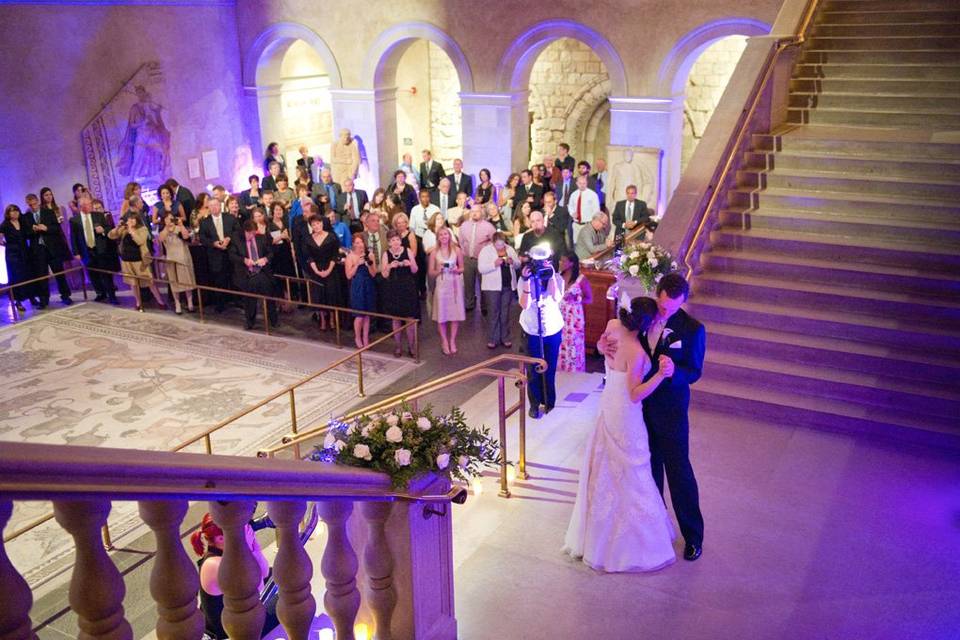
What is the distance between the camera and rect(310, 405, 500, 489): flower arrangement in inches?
136

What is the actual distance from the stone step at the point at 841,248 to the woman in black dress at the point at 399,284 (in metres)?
3.95

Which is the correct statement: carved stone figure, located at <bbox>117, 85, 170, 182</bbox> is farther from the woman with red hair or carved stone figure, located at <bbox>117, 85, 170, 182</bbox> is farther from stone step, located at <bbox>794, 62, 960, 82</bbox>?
the woman with red hair

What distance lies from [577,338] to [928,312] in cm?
319

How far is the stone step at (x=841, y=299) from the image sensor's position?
760cm

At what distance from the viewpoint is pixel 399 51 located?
18.5 metres

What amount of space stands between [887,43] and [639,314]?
7430 mm

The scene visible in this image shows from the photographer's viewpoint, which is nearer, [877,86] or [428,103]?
[877,86]

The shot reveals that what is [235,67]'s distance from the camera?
65.7ft

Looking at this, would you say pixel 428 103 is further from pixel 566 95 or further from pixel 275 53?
pixel 275 53

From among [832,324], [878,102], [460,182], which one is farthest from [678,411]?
[460,182]

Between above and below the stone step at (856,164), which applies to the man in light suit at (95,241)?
below

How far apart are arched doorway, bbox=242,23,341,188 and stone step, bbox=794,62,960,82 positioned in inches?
433

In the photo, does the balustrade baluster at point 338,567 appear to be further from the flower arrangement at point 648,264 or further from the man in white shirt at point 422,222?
the man in white shirt at point 422,222

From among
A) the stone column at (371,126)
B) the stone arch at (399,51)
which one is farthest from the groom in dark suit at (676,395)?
the stone column at (371,126)
